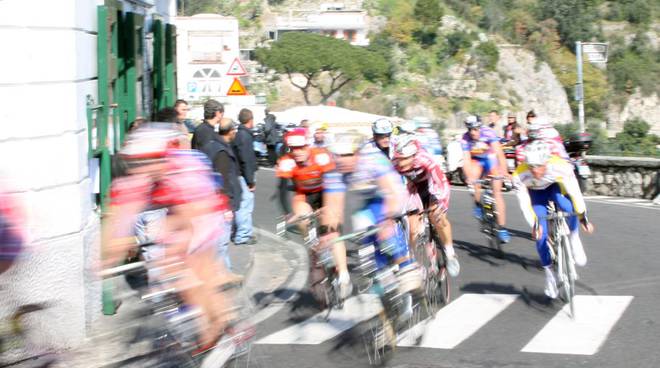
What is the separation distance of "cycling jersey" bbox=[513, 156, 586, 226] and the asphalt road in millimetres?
962

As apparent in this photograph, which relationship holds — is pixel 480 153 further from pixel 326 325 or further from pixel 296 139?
pixel 326 325

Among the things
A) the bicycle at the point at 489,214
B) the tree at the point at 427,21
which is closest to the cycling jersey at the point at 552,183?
the bicycle at the point at 489,214

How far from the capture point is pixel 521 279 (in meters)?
11.3

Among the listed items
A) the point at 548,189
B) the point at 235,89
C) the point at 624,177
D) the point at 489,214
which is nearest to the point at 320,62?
the point at 624,177

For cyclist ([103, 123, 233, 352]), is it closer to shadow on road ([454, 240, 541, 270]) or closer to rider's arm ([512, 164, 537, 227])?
rider's arm ([512, 164, 537, 227])

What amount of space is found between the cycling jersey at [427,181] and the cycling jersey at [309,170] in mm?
778

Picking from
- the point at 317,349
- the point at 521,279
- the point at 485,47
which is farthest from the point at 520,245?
the point at 485,47

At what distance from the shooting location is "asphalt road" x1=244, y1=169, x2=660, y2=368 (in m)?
7.90

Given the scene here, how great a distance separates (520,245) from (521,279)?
2.50 m

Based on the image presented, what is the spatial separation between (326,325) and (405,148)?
5.84ft

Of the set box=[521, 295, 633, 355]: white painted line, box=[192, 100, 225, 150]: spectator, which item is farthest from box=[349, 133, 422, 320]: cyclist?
box=[192, 100, 225, 150]: spectator

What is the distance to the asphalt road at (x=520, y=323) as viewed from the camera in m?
7.90

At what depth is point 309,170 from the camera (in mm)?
9695

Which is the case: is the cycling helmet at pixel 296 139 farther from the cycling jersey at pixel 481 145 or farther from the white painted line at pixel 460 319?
the cycling jersey at pixel 481 145
